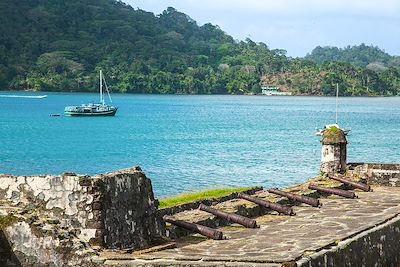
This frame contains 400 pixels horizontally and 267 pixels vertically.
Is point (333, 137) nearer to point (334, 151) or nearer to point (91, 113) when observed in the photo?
point (334, 151)

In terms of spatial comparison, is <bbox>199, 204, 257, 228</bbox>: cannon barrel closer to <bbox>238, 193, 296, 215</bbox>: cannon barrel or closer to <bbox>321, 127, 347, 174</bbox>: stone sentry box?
<bbox>238, 193, 296, 215</bbox>: cannon barrel

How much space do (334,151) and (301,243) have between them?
11.6 meters

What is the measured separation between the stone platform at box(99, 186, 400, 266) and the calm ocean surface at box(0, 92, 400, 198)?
25604 mm

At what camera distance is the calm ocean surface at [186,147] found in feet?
179

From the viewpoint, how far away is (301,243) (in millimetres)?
13445

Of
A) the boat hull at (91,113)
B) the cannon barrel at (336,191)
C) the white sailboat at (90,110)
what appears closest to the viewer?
the cannon barrel at (336,191)

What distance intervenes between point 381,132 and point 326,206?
80182 millimetres

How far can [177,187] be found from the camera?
46.8 metres

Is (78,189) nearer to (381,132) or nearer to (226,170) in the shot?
(226,170)

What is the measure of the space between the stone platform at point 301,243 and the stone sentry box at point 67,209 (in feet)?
1.40

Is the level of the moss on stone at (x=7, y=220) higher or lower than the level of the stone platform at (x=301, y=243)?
higher

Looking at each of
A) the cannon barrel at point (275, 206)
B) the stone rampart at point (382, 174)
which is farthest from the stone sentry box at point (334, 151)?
the cannon barrel at point (275, 206)

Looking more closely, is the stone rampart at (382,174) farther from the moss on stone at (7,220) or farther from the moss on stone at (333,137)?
the moss on stone at (7,220)

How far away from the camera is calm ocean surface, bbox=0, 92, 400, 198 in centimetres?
5462
